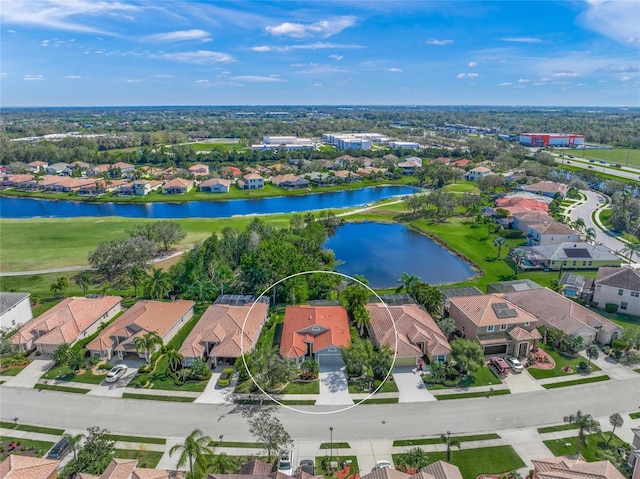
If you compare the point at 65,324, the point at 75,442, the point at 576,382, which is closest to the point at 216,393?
the point at 75,442

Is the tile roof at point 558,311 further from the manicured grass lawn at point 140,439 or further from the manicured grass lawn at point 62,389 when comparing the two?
the manicured grass lawn at point 62,389

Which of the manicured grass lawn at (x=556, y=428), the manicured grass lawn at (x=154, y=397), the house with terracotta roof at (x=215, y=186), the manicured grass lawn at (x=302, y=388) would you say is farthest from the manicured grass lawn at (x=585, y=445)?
the house with terracotta roof at (x=215, y=186)

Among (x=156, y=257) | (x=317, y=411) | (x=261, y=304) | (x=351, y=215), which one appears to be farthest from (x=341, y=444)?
(x=351, y=215)

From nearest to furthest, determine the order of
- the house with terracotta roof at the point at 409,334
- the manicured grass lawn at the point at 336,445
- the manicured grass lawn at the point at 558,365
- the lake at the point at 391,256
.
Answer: the manicured grass lawn at the point at 336,445, the manicured grass lawn at the point at 558,365, the house with terracotta roof at the point at 409,334, the lake at the point at 391,256

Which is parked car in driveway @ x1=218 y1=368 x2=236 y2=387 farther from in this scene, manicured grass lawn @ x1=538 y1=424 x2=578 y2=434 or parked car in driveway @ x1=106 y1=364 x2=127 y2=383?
manicured grass lawn @ x1=538 y1=424 x2=578 y2=434

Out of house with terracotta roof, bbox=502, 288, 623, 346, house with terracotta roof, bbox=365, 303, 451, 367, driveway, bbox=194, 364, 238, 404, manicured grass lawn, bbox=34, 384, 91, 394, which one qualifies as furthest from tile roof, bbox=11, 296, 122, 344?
house with terracotta roof, bbox=502, 288, 623, 346

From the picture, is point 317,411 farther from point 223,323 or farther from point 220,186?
point 220,186

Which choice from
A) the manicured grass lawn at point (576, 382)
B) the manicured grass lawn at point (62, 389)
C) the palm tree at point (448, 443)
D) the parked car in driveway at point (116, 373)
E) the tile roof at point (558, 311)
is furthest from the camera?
the tile roof at point (558, 311)
